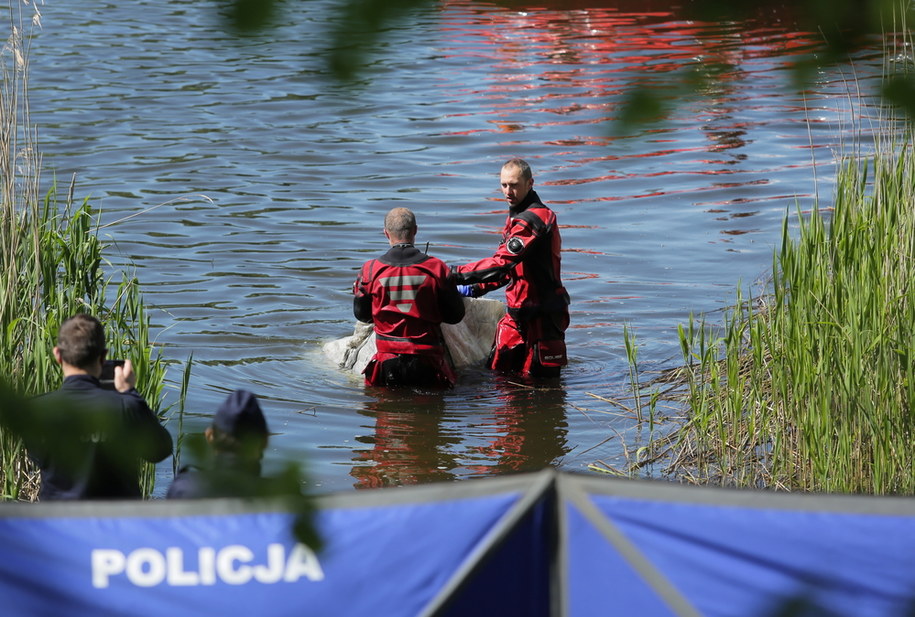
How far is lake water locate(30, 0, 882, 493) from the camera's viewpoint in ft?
26.3

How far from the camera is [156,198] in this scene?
49.2 ft

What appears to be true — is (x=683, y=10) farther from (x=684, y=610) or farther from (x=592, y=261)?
(x=592, y=261)

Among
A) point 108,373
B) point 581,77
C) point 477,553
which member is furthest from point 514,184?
point 581,77

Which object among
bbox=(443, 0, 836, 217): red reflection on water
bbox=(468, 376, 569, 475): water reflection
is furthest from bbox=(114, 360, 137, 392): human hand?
bbox=(443, 0, 836, 217): red reflection on water

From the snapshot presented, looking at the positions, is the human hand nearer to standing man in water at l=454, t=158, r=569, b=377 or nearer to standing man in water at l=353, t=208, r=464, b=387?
standing man in water at l=353, t=208, r=464, b=387

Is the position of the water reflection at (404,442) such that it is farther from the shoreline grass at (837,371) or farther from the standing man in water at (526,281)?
the shoreline grass at (837,371)

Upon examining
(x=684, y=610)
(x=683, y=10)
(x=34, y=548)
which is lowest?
(x=684, y=610)

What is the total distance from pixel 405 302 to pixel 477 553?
505cm

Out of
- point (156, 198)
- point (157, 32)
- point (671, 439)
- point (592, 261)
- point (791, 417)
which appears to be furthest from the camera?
point (157, 32)

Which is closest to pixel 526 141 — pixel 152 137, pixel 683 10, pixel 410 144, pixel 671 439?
pixel 410 144

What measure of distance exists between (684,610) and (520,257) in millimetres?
5415

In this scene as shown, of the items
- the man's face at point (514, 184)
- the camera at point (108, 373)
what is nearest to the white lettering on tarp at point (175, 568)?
the camera at point (108, 373)

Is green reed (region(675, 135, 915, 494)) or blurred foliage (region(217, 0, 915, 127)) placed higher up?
blurred foliage (region(217, 0, 915, 127))

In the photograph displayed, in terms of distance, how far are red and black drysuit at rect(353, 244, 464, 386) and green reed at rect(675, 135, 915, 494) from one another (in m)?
2.03
